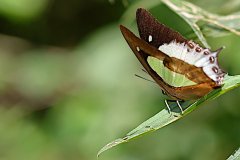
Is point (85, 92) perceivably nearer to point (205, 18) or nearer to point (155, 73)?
point (205, 18)

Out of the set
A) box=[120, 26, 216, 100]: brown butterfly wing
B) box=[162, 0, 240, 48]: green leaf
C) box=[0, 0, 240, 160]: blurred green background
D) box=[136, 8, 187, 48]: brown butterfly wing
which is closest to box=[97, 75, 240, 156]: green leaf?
box=[120, 26, 216, 100]: brown butterfly wing

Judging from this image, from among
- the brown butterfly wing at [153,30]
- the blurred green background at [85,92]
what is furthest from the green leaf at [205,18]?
the blurred green background at [85,92]

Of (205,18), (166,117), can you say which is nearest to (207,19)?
(205,18)

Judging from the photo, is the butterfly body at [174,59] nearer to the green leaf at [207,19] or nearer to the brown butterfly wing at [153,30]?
the brown butterfly wing at [153,30]

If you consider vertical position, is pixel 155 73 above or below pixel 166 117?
above

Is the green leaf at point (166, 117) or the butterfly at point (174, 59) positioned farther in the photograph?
the butterfly at point (174, 59)

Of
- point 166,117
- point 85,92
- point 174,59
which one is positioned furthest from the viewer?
point 85,92

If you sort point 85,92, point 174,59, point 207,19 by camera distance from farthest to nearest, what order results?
point 85,92 → point 207,19 → point 174,59

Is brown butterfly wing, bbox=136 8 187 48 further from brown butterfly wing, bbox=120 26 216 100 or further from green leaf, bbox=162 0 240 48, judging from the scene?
green leaf, bbox=162 0 240 48
